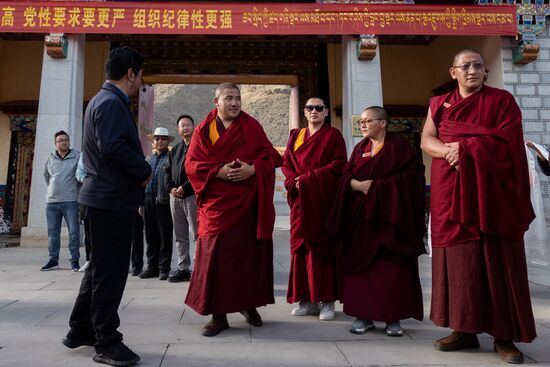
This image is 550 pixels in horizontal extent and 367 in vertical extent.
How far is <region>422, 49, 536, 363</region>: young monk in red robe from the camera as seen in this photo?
2254mm

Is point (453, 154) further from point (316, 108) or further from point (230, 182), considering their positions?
point (230, 182)

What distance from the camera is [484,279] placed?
230 cm

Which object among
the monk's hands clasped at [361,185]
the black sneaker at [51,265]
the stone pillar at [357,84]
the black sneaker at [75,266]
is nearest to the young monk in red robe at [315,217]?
the monk's hands clasped at [361,185]

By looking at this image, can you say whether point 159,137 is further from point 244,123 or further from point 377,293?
point 377,293

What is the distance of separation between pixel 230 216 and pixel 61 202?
3.45 meters

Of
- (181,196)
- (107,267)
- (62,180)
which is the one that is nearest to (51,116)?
(62,180)

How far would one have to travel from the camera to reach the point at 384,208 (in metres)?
2.78

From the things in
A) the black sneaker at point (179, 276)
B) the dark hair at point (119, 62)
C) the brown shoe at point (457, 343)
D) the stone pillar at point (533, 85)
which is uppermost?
the stone pillar at point (533, 85)

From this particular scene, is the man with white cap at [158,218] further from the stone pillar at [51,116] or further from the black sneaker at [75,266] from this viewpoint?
the stone pillar at [51,116]

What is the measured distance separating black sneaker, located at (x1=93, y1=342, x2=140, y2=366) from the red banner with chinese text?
6.76 metres

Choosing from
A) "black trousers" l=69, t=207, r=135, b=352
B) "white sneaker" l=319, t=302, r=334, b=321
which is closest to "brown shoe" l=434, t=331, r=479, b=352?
"white sneaker" l=319, t=302, r=334, b=321

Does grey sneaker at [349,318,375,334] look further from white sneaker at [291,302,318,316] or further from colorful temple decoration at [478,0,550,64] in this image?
colorful temple decoration at [478,0,550,64]

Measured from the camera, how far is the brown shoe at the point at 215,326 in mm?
2666

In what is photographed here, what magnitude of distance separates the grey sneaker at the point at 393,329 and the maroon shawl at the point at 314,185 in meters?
0.66
